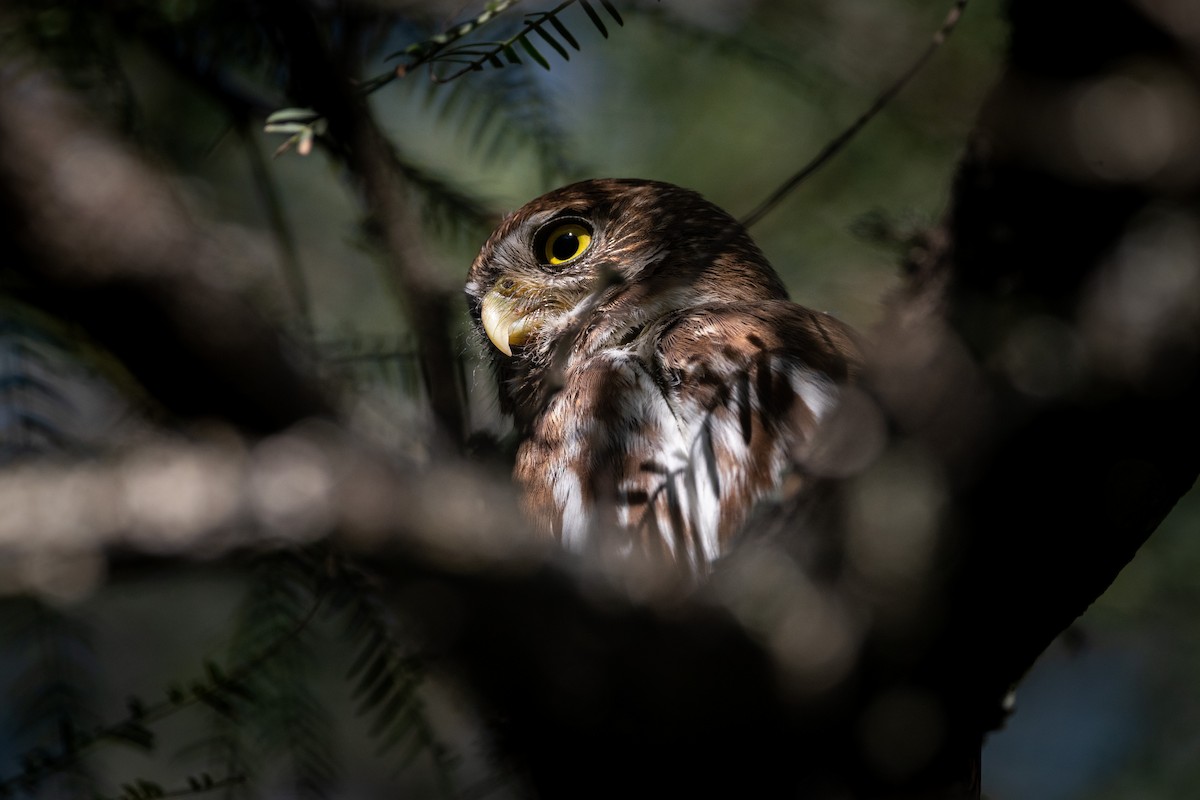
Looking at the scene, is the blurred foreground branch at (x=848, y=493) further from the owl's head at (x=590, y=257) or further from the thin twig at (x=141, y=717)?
the owl's head at (x=590, y=257)

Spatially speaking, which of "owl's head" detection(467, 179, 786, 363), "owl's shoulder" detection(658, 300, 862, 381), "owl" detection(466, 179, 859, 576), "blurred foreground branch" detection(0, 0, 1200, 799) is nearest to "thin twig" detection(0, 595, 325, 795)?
"blurred foreground branch" detection(0, 0, 1200, 799)

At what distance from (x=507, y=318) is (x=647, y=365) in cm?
97

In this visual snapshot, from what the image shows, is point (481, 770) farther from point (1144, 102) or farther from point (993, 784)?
point (993, 784)

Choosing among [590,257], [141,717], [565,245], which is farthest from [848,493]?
[565,245]

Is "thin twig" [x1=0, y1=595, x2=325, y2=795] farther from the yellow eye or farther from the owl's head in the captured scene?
the yellow eye

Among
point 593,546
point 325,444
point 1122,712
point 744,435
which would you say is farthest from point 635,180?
point 1122,712

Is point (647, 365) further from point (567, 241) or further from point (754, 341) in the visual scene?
point (567, 241)

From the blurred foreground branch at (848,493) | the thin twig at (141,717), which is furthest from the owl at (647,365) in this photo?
the thin twig at (141,717)

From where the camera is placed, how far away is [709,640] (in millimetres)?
1584

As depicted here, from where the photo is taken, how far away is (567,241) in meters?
3.76

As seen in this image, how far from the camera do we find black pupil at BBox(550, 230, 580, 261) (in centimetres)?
376

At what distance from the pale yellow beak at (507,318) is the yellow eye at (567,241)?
19 cm

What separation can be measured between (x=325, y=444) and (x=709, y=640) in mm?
628

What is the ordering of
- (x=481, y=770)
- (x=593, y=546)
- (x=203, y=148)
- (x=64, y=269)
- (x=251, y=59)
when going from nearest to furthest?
(x=64, y=269) → (x=593, y=546) → (x=251, y=59) → (x=481, y=770) → (x=203, y=148)
